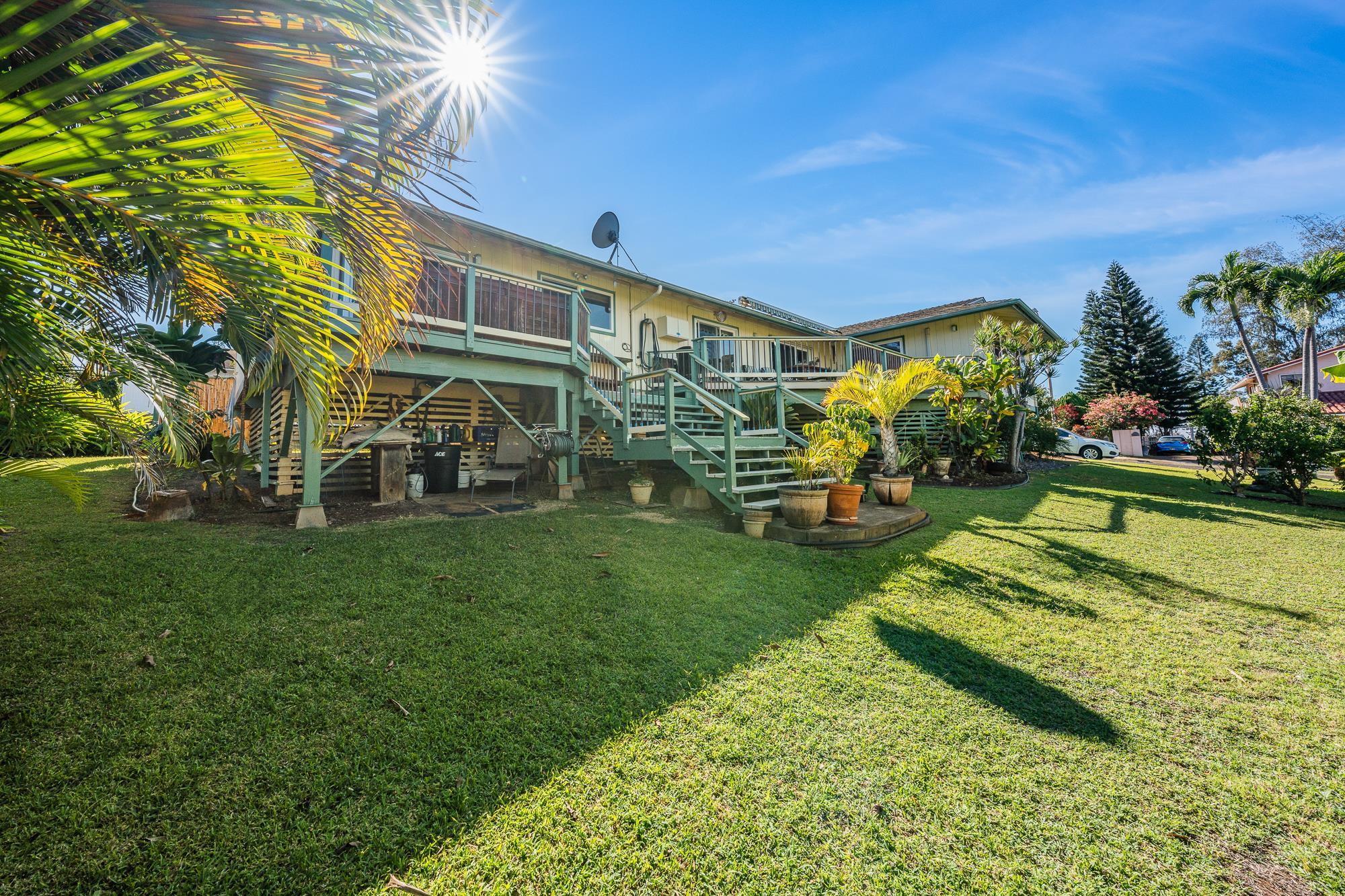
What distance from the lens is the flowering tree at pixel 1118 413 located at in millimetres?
21266

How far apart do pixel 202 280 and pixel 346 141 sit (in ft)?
3.31

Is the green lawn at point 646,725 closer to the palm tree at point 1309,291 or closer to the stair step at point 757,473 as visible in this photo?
the stair step at point 757,473

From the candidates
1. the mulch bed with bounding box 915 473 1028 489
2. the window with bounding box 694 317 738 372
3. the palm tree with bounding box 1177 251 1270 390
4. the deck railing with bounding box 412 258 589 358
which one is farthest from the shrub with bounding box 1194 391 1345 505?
the palm tree with bounding box 1177 251 1270 390

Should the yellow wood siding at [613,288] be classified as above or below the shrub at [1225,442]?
above

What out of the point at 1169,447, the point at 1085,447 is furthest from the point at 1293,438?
the point at 1169,447

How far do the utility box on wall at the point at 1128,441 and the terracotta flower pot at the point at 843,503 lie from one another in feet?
77.6

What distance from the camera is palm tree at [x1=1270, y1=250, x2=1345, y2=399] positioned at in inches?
613

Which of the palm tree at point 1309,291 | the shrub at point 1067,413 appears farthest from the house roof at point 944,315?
the palm tree at point 1309,291

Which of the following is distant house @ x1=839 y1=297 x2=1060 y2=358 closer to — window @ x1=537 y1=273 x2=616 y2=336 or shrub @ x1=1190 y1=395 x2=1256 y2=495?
shrub @ x1=1190 y1=395 x2=1256 y2=495

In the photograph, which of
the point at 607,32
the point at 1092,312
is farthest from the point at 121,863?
the point at 1092,312

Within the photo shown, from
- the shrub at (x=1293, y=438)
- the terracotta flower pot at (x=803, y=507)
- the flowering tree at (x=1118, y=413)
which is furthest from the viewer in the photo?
the flowering tree at (x=1118, y=413)

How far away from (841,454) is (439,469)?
6.25 m

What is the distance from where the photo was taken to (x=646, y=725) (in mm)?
2184

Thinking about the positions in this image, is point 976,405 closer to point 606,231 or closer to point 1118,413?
point 606,231
